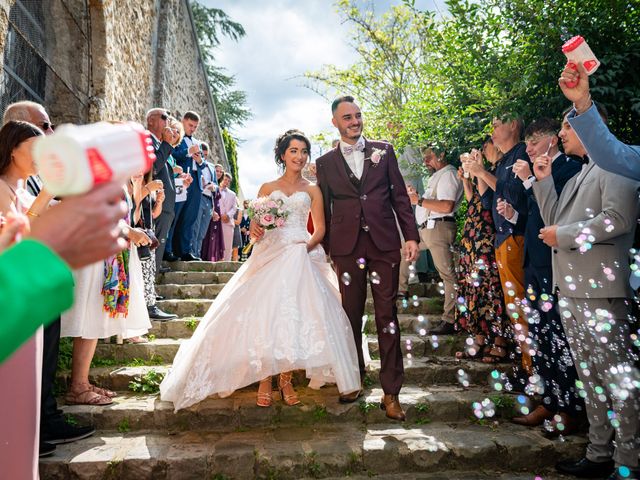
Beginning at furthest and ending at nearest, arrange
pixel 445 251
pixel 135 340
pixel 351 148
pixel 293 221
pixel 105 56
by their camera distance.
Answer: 1. pixel 105 56
2. pixel 445 251
3. pixel 135 340
4. pixel 293 221
5. pixel 351 148

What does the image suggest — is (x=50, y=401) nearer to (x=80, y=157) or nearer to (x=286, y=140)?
(x=286, y=140)

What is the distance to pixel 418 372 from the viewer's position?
4.22 m

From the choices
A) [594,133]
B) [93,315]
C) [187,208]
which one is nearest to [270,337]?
[93,315]

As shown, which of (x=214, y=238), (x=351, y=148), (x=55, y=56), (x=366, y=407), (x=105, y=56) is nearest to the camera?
(x=366, y=407)

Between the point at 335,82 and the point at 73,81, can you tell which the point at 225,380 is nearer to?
the point at 73,81

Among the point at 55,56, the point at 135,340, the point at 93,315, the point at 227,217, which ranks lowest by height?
the point at 135,340

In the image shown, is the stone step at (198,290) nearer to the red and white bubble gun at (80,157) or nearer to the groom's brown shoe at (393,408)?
the groom's brown shoe at (393,408)

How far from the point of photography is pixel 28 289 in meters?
0.76

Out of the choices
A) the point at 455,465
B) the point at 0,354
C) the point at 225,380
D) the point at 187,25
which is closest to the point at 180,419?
the point at 225,380

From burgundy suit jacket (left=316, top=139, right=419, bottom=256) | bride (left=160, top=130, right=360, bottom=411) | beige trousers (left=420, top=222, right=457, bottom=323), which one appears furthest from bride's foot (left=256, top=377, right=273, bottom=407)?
beige trousers (left=420, top=222, right=457, bottom=323)

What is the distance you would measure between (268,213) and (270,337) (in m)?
1.15

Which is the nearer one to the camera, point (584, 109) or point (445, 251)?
point (584, 109)

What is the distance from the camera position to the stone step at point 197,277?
6.35 m

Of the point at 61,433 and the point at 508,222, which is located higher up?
the point at 508,222
